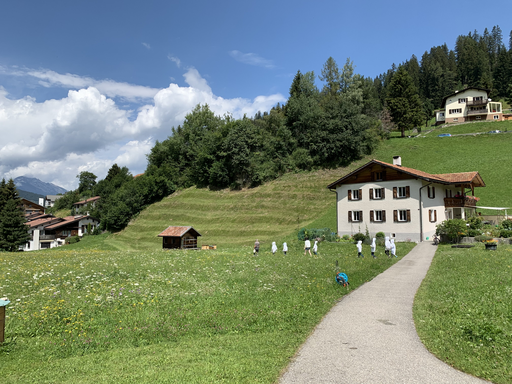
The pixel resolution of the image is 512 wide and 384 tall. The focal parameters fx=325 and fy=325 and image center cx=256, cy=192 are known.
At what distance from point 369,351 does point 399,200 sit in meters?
36.2

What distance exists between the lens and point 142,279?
16.9 metres

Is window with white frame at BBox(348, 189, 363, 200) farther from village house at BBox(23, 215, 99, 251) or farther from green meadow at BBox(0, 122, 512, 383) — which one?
village house at BBox(23, 215, 99, 251)

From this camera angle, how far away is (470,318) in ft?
33.7

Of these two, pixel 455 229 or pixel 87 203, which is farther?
pixel 87 203

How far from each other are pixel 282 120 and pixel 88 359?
79.4 meters

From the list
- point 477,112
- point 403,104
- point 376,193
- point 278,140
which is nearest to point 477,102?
point 477,112

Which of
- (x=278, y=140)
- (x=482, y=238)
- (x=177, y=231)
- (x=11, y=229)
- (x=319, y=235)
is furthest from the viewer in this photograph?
(x=278, y=140)

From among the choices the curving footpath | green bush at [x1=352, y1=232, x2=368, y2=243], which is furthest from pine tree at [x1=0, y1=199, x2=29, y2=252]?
the curving footpath

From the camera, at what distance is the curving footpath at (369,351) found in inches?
269

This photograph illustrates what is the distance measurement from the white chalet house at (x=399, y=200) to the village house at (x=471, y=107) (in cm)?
6745

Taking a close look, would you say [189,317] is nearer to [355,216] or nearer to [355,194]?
[355,216]

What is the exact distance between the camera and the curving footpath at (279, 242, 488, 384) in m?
6.83

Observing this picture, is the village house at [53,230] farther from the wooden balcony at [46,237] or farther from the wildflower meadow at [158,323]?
the wildflower meadow at [158,323]

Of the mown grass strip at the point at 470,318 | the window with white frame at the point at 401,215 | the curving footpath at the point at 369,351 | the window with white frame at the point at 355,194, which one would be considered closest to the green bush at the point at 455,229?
the window with white frame at the point at 401,215
